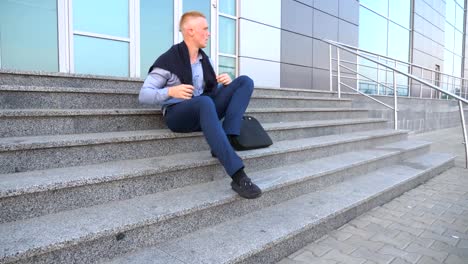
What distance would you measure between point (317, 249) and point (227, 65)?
4.08 meters

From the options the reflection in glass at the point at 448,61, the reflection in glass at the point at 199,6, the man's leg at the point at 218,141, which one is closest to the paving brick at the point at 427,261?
the man's leg at the point at 218,141

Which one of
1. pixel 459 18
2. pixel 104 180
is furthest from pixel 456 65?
pixel 104 180

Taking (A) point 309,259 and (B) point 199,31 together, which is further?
(B) point 199,31

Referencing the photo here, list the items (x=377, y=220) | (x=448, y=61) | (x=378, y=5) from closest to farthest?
(x=377, y=220), (x=378, y=5), (x=448, y=61)

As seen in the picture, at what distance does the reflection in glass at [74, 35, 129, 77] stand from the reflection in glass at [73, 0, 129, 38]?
0.40 ft

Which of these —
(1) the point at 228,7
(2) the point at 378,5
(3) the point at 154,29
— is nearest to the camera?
(3) the point at 154,29

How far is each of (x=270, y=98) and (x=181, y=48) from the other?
193 cm

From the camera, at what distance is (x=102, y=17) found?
435 centimetres

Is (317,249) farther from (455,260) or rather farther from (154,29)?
(154,29)

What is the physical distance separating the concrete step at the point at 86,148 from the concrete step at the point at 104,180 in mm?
65

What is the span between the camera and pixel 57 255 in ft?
5.09

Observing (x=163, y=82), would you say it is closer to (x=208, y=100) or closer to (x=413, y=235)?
(x=208, y=100)

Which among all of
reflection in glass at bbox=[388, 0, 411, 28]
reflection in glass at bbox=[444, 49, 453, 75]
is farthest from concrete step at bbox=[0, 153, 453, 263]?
reflection in glass at bbox=[444, 49, 453, 75]

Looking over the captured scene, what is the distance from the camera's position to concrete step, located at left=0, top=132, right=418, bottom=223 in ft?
5.70
